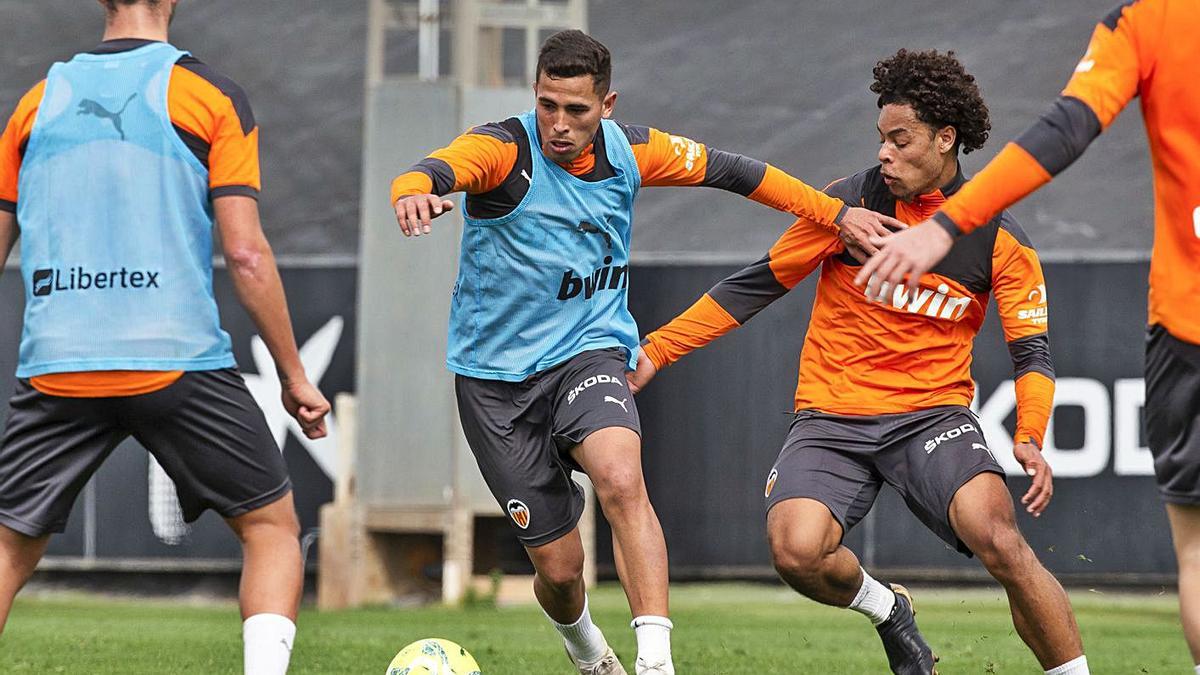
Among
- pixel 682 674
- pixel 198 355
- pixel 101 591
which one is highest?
pixel 198 355

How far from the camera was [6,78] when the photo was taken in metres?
18.8

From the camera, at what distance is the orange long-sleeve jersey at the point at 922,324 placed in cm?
595

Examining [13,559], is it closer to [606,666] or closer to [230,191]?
[230,191]

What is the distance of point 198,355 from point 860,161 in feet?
41.5

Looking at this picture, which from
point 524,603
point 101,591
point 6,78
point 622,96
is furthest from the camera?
point 6,78

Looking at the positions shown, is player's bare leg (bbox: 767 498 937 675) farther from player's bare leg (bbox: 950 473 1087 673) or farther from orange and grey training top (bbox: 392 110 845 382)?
orange and grey training top (bbox: 392 110 845 382)

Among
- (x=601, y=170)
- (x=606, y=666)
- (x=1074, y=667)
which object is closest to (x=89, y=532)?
(x=606, y=666)

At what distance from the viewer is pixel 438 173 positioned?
532cm

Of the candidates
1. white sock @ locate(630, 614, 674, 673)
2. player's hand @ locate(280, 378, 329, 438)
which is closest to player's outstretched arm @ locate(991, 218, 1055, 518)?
white sock @ locate(630, 614, 674, 673)

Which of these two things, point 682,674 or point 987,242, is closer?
point 987,242

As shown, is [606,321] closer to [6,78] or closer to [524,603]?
[524,603]

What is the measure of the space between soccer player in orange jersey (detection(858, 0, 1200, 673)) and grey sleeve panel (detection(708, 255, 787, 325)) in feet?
7.46

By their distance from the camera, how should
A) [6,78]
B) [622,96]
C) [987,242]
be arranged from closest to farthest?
[987,242], [622,96], [6,78]

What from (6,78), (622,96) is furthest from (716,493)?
(6,78)
